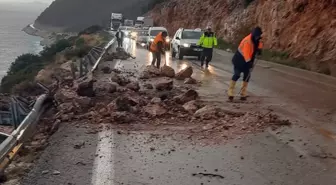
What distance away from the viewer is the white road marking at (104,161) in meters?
5.72

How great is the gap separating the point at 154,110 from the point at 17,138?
3313 millimetres

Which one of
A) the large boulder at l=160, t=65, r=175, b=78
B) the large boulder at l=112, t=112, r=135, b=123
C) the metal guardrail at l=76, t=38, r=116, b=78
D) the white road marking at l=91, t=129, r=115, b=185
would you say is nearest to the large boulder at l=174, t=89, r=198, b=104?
the large boulder at l=112, t=112, r=135, b=123

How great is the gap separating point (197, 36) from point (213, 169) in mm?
21465

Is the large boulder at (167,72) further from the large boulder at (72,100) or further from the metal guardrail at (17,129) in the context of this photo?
the metal guardrail at (17,129)

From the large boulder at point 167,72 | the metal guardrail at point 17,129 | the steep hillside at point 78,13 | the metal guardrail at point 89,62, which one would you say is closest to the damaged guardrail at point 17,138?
the metal guardrail at point 17,129

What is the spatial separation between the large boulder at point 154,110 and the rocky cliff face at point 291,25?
12677 mm

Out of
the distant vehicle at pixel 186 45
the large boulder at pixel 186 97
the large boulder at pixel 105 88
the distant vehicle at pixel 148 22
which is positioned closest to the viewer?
the large boulder at pixel 186 97

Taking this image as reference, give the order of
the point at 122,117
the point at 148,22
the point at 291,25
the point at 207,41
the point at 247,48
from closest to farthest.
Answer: the point at 122,117
the point at 247,48
the point at 207,41
the point at 291,25
the point at 148,22

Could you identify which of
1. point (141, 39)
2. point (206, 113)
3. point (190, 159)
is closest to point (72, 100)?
point (206, 113)

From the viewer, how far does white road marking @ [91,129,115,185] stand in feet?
18.8

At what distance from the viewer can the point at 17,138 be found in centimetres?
675

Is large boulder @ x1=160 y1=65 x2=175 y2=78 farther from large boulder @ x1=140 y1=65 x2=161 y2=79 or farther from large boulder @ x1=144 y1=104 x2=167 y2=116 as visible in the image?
large boulder @ x1=144 y1=104 x2=167 y2=116

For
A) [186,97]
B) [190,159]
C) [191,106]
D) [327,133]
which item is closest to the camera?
[190,159]

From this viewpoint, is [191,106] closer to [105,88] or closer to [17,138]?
[105,88]
